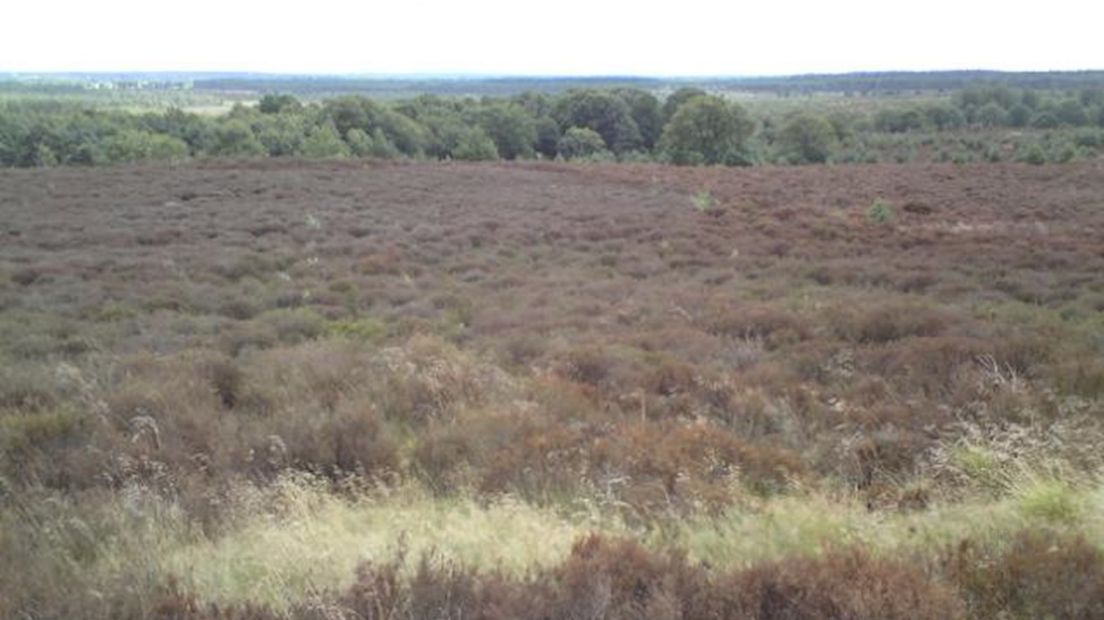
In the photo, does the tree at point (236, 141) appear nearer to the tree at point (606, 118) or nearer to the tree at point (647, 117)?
the tree at point (606, 118)

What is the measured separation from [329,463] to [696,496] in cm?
270

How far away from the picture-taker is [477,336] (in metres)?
11.6

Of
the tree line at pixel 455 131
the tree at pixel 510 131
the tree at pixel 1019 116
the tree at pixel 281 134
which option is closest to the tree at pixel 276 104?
the tree line at pixel 455 131

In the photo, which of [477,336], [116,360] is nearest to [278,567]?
[116,360]

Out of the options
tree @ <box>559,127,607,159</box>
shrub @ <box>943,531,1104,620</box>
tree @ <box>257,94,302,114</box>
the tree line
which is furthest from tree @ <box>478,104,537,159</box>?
shrub @ <box>943,531,1104,620</box>

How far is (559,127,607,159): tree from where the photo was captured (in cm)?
7538

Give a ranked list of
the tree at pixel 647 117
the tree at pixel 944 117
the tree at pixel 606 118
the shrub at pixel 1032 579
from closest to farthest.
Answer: the shrub at pixel 1032 579, the tree at pixel 606 118, the tree at pixel 647 117, the tree at pixel 944 117

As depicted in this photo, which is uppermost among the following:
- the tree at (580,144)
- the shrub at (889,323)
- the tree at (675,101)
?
the tree at (675,101)

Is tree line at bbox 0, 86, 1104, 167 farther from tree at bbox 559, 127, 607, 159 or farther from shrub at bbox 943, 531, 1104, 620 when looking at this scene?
shrub at bbox 943, 531, 1104, 620

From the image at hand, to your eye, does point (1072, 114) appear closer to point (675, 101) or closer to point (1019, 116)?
point (1019, 116)

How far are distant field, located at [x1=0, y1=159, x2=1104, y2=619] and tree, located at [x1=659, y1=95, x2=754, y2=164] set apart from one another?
151ft

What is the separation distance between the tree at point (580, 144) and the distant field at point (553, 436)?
5782cm

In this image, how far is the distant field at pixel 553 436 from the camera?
11.8ft

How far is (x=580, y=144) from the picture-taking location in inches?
2972
